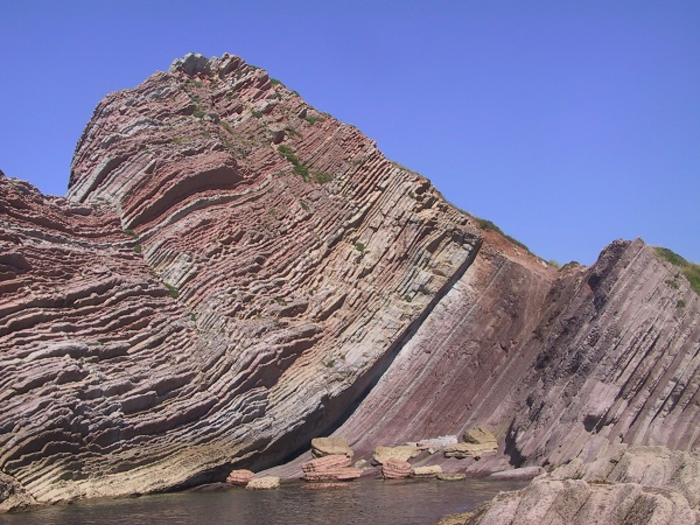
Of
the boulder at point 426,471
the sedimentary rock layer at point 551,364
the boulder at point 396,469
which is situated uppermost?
the sedimentary rock layer at point 551,364

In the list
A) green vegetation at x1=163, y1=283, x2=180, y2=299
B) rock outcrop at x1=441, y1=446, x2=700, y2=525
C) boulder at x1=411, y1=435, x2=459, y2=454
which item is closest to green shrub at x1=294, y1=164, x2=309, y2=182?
green vegetation at x1=163, y1=283, x2=180, y2=299

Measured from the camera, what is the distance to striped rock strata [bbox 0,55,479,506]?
69.4 feet

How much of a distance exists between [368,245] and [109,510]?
1528cm

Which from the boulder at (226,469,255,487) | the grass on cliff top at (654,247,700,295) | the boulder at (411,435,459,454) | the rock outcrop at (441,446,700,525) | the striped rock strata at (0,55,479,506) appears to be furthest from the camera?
the grass on cliff top at (654,247,700,295)

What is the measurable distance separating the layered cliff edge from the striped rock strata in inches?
2.9

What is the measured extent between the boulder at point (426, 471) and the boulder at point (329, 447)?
7.66 feet

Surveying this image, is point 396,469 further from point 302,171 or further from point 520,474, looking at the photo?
point 302,171

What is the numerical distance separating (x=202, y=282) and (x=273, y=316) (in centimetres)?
277

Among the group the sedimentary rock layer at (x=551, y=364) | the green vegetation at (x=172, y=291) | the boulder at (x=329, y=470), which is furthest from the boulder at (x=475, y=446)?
the green vegetation at (x=172, y=291)

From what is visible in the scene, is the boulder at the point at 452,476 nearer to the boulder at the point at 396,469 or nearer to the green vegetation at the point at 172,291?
the boulder at the point at 396,469

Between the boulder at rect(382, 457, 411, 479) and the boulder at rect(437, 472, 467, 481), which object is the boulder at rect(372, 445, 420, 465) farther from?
the boulder at rect(437, 472, 467, 481)

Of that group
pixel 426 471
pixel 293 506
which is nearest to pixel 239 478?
pixel 293 506

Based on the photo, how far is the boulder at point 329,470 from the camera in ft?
77.4

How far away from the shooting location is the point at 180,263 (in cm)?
2720
